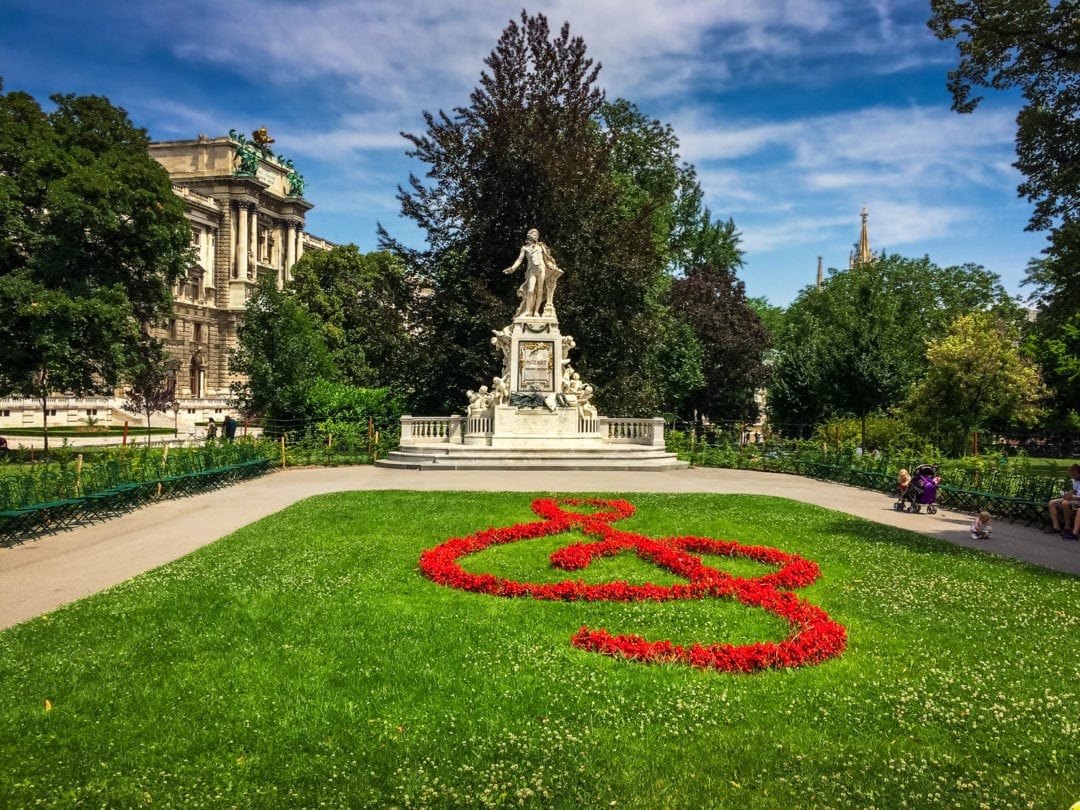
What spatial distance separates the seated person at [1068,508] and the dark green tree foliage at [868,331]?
56.0 feet

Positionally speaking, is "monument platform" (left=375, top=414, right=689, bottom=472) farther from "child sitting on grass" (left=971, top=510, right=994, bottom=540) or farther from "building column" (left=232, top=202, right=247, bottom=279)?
"building column" (left=232, top=202, right=247, bottom=279)

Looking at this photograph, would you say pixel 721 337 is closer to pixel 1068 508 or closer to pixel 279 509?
pixel 1068 508

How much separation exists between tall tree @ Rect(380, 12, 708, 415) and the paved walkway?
431 inches

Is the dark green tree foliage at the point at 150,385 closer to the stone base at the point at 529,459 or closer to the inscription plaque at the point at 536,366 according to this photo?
the stone base at the point at 529,459

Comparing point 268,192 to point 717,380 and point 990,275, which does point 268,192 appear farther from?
point 990,275

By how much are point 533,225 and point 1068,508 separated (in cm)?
2472

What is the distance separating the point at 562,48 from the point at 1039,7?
77.2 feet

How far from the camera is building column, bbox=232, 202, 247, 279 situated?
239ft

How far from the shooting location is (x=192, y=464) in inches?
663

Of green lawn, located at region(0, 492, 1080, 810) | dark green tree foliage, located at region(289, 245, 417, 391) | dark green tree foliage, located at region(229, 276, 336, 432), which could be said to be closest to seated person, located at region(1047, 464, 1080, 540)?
green lawn, located at region(0, 492, 1080, 810)

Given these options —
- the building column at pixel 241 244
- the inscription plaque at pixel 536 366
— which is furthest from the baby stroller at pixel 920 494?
the building column at pixel 241 244

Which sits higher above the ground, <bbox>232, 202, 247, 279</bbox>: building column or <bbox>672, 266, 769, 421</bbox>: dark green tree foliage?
<bbox>232, 202, 247, 279</bbox>: building column

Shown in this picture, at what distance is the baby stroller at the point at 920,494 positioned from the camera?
1441cm

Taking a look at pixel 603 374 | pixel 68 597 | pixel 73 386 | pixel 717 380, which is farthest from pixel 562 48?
pixel 68 597
